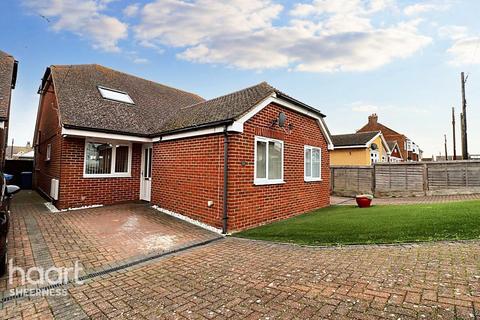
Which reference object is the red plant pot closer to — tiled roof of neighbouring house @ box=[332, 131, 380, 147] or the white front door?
the white front door

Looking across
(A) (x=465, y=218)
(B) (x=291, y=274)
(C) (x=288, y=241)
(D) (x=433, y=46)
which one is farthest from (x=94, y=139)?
(D) (x=433, y=46)

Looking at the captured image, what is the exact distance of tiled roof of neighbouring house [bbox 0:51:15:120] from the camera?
7.94m

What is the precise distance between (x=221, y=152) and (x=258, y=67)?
834 cm

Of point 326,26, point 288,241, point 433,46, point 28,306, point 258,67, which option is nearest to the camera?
point 28,306

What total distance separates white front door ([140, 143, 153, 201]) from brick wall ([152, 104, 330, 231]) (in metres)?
0.92

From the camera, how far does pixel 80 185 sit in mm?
9719

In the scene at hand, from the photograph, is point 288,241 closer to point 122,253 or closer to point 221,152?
point 221,152

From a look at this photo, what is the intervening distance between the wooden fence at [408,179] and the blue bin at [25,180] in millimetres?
21556

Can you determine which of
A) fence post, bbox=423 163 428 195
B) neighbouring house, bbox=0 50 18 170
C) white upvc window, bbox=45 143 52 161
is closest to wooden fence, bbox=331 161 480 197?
fence post, bbox=423 163 428 195

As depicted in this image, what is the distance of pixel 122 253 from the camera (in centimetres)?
516

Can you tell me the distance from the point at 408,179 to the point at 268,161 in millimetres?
11418

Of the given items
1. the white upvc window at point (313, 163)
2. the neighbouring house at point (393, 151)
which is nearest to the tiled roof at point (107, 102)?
the white upvc window at point (313, 163)

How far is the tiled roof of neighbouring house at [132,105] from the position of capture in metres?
8.62

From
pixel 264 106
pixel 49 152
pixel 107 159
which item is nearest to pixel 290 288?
pixel 264 106
